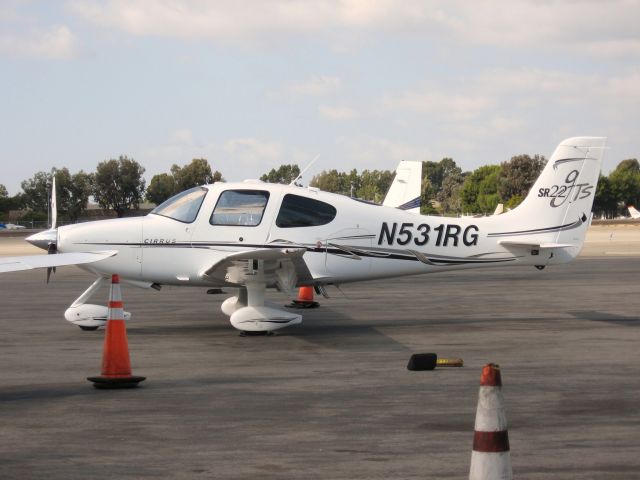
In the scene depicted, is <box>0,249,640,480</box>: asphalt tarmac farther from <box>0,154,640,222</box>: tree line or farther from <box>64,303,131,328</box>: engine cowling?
<box>0,154,640,222</box>: tree line

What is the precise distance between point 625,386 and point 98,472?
511 centimetres

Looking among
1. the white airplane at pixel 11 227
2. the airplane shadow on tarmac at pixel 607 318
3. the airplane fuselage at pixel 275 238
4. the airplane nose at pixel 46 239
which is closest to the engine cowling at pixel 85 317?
the airplane fuselage at pixel 275 238

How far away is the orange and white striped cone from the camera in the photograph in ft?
14.2

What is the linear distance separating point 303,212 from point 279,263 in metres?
1.24

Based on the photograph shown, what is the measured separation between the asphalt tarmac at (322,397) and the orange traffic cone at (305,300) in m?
0.43

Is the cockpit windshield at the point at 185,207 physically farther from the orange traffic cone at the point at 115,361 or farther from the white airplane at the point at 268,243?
the orange traffic cone at the point at 115,361

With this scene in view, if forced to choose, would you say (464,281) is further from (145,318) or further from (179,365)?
(179,365)

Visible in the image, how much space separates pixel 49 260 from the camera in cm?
1116

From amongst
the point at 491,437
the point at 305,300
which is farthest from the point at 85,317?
the point at 491,437

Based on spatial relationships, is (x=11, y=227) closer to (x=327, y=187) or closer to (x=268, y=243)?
(x=327, y=187)

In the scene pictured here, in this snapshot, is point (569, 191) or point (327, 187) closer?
point (569, 191)

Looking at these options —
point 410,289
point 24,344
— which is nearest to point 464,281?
point 410,289

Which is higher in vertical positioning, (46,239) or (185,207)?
(185,207)

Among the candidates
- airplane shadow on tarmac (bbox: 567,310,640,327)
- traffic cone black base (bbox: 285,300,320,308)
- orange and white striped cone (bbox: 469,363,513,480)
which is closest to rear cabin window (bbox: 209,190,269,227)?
traffic cone black base (bbox: 285,300,320,308)
